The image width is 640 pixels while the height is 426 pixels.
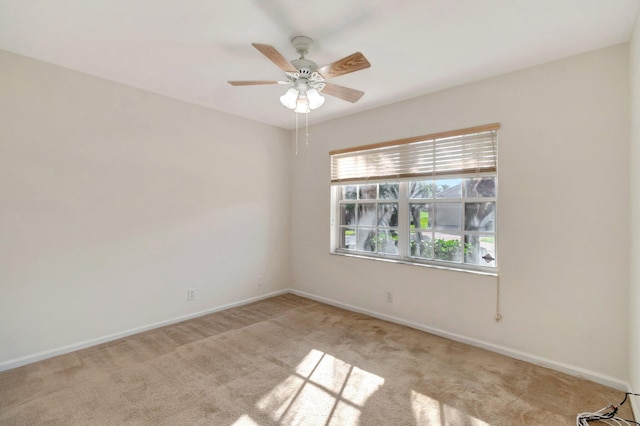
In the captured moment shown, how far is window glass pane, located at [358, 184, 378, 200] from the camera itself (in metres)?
3.95

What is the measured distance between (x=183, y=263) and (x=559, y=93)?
406 cm

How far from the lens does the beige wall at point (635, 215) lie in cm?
196

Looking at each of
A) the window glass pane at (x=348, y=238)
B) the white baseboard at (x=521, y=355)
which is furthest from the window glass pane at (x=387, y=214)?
the white baseboard at (x=521, y=355)

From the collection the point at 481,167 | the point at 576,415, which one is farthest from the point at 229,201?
the point at 576,415

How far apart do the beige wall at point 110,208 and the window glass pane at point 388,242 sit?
1752 millimetres

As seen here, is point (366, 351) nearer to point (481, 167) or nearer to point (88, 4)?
point (481, 167)

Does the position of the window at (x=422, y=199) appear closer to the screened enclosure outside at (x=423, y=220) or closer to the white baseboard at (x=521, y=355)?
the screened enclosure outside at (x=423, y=220)

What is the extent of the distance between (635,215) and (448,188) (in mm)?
1452

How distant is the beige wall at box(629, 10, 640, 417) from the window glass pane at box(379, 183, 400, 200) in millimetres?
1998

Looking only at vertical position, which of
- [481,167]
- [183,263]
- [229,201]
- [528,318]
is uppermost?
[481,167]

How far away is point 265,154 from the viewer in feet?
14.7

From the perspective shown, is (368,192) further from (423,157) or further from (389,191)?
(423,157)

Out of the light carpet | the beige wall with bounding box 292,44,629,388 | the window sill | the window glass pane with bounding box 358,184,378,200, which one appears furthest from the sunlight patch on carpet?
the window glass pane with bounding box 358,184,378,200

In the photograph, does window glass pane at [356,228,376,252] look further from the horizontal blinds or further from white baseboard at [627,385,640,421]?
white baseboard at [627,385,640,421]
